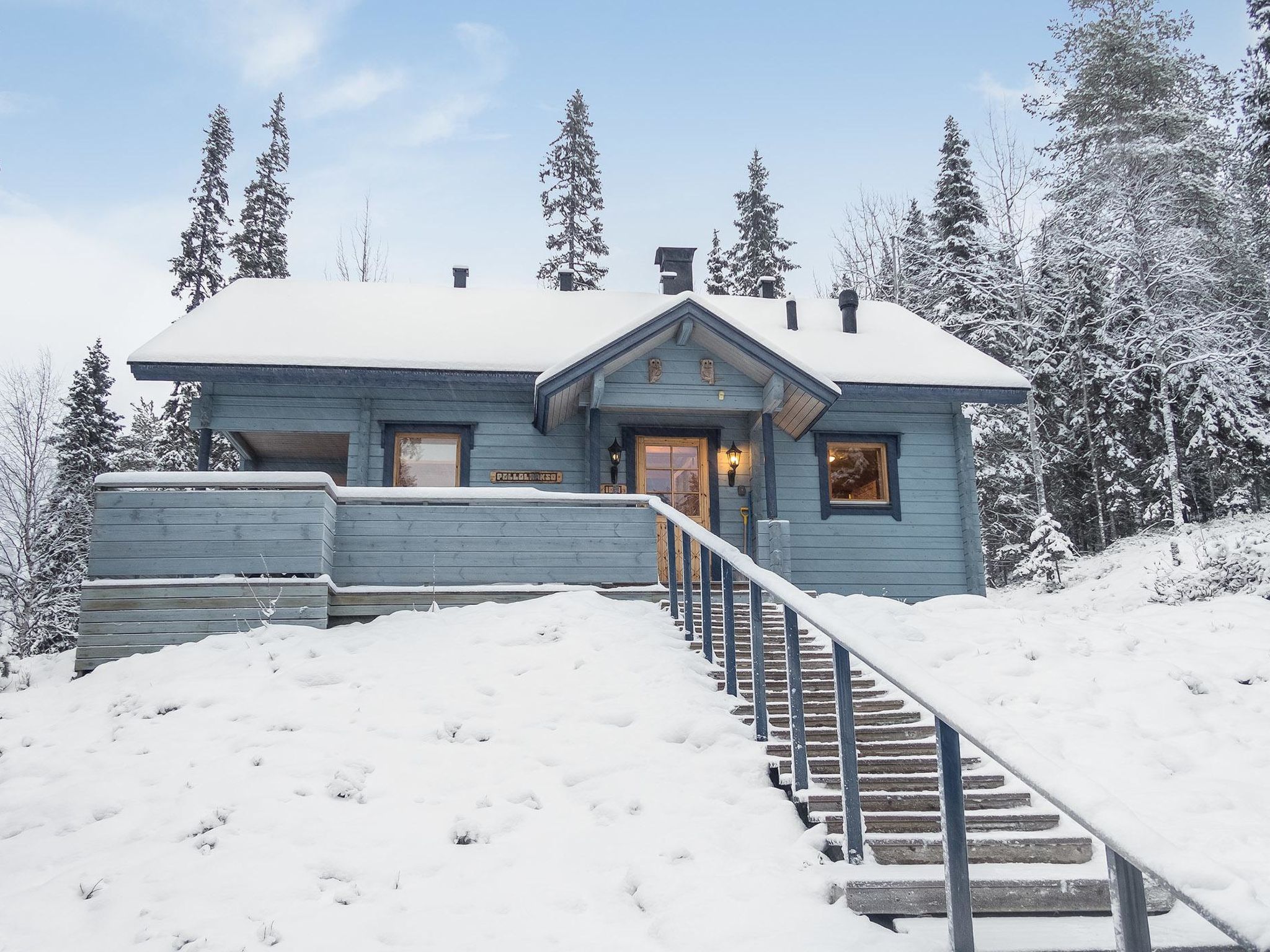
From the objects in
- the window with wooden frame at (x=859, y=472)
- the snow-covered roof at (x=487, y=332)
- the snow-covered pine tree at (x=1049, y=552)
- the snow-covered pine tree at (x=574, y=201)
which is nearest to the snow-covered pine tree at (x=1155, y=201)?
the snow-covered pine tree at (x=1049, y=552)

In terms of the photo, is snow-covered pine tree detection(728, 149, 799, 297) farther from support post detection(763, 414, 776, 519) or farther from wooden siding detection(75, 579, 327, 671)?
wooden siding detection(75, 579, 327, 671)

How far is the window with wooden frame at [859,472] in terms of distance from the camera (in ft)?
38.9

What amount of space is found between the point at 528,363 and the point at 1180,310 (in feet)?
52.1

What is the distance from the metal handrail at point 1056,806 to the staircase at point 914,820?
0.30 meters

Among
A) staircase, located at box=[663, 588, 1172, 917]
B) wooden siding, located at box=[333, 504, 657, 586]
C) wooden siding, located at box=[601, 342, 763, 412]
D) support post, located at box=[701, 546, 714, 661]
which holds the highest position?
wooden siding, located at box=[601, 342, 763, 412]

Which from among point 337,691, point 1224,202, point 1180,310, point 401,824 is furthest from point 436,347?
point 1224,202

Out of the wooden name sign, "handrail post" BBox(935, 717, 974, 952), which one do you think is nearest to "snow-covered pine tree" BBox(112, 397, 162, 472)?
the wooden name sign

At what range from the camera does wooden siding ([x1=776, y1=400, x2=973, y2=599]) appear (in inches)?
457

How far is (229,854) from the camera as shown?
12.3 feet

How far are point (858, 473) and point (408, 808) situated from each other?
30.1 ft

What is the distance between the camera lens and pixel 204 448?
10836mm

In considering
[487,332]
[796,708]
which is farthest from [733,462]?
[796,708]

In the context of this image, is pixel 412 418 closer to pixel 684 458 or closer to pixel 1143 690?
pixel 684 458

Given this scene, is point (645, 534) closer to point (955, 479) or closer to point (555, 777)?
point (555, 777)
